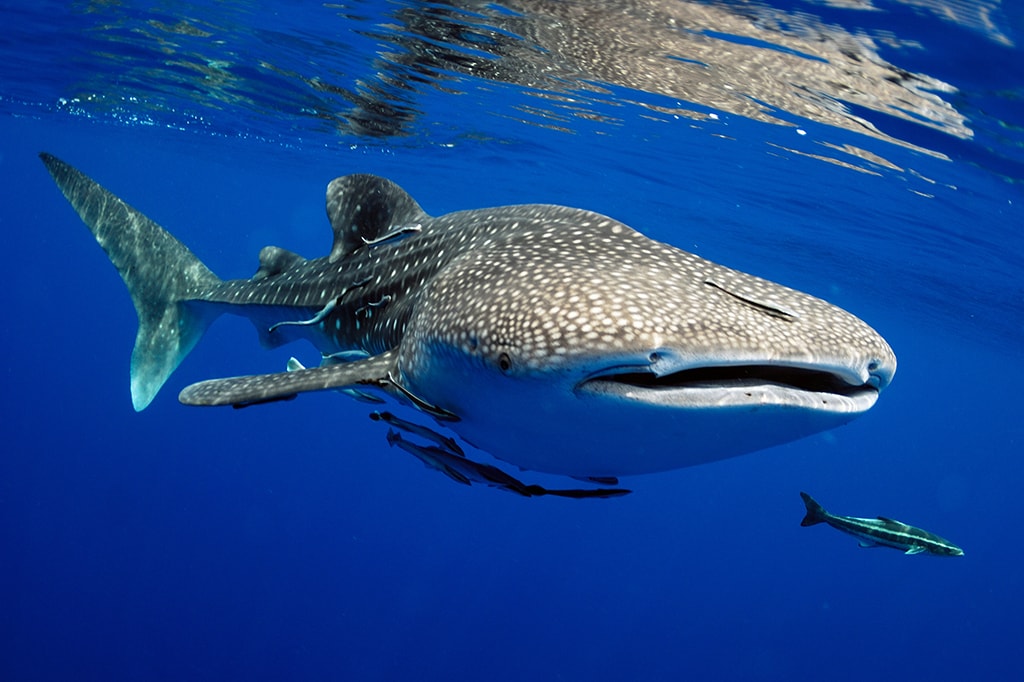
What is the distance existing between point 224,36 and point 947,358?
4672cm

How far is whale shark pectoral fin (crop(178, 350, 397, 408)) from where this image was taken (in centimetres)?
382

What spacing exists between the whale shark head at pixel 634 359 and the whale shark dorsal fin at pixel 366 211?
2326 mm

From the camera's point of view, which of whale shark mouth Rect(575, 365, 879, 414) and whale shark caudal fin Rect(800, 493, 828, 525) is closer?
whale shark mouth Rect(575, 365, 879, 414)

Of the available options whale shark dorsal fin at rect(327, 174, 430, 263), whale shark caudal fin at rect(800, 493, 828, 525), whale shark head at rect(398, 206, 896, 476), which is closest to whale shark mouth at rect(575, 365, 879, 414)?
whale shark head at rect(398, 206, 896, 476)

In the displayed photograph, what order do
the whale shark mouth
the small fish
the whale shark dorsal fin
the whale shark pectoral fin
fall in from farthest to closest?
the whale shark dorsal fin → the small fish → the whale shark pectoral fin → the whale shark mouth

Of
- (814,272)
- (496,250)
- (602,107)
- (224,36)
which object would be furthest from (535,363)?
(814,272)

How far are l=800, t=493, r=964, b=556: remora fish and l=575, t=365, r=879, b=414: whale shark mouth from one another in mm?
5451

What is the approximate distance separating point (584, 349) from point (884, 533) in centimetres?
675

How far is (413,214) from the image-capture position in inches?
229

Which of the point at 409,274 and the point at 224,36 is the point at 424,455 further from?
the point at 224,36

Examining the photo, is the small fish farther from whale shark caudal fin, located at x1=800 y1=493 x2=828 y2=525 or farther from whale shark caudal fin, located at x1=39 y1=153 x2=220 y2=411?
whale shark caudal fin, located at x1=800 y1=493 x2=828 y2=525

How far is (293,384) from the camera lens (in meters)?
3.88

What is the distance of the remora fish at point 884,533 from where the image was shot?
772cm

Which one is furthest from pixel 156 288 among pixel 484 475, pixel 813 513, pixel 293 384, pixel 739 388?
pixel 813 513
